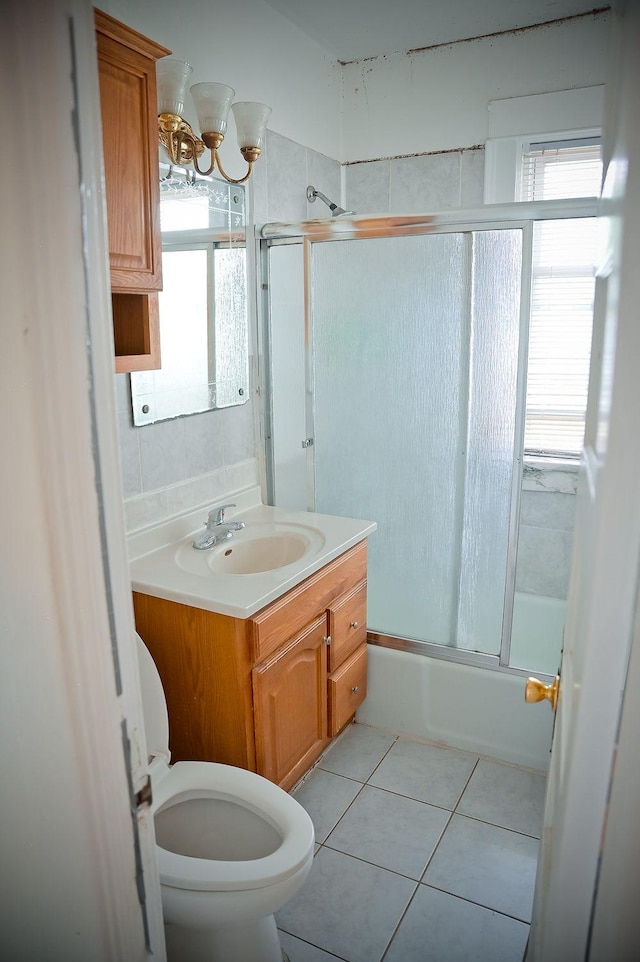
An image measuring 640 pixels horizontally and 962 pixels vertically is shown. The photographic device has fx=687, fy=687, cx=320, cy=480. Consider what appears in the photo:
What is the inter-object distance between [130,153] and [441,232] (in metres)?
1.03

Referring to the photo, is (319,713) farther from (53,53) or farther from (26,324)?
(53,53)

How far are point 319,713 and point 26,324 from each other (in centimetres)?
174

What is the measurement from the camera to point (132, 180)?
1.49 meters

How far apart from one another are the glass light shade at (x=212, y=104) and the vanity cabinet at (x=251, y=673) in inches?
51.8

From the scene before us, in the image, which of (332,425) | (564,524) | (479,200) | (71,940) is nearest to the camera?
(71,940)

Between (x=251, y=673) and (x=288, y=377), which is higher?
(x=288, y=377)

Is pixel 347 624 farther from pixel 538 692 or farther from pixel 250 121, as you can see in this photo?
pixel 250 121

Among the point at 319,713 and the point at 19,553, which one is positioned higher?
the point at 19,553

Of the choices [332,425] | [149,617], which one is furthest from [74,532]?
[332,425]

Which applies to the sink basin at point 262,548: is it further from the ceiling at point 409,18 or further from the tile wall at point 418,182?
the ceiling at point 409,18

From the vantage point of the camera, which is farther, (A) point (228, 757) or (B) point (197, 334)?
(B) point (197, 334)

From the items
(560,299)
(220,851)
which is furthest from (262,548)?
(560,299)

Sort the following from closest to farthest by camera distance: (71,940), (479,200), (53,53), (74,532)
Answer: (53,53)
(74,532)
(71,940)
(479,200)

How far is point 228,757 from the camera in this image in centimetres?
185
